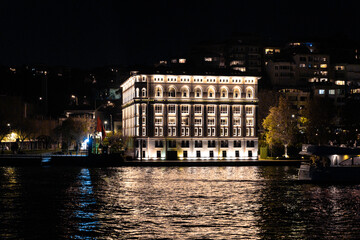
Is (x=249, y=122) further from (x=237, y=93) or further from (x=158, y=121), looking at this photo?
(x=158, y=121)

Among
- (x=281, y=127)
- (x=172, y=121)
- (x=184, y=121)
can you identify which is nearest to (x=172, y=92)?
(x=172, y=121)

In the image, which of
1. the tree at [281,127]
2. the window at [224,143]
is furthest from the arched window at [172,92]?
the tree at [281,127]

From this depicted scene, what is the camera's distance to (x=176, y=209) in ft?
120

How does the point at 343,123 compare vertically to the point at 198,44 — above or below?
below

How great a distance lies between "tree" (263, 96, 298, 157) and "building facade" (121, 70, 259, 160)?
4058 mm

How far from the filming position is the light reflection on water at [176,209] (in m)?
28.7

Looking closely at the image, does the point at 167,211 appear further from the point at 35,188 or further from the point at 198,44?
the point at 198,44

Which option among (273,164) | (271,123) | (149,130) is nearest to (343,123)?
(271,123)

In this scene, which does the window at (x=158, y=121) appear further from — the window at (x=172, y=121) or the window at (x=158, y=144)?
the window at (x=158, y=144)

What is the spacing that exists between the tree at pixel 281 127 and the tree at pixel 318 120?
4188 millimetres

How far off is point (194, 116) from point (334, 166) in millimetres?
45960

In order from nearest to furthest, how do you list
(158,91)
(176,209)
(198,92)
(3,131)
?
(176,209)
(158,91)
(198,92)
(3,131)

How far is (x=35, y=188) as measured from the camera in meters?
49.9

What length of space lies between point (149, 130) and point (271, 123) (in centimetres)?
2202
